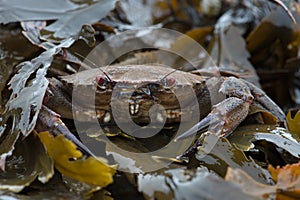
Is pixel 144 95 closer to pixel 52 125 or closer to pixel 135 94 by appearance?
pixel 135 94

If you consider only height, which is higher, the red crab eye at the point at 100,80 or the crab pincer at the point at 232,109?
the red crab eye at the point at 100,80

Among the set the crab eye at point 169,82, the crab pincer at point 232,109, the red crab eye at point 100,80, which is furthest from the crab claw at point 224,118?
the red crab eye at point 100,80

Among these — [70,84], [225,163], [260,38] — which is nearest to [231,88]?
[225,163]

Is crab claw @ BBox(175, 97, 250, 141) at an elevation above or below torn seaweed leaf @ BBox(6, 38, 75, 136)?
below

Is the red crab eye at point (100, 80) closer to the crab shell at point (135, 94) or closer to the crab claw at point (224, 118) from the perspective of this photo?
the crab shell at point (135, 94)

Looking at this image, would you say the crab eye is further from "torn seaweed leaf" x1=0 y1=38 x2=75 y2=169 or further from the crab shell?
"torn seaweed leaf" x1=0 y1=38 x2=75 y2=169

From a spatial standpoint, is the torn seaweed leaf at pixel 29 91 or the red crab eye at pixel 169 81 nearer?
the torn seaweed leaf at pixel 29 91

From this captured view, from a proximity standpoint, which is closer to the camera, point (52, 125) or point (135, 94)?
point (52, 125)

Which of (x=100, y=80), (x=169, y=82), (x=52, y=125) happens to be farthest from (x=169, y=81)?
(x=52, y=125)

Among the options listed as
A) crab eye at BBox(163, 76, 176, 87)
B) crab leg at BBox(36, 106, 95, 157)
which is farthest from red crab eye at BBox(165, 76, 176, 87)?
crab leg at BBox(36, 106, 95, 157)

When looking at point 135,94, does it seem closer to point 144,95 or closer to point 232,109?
point 144,95
